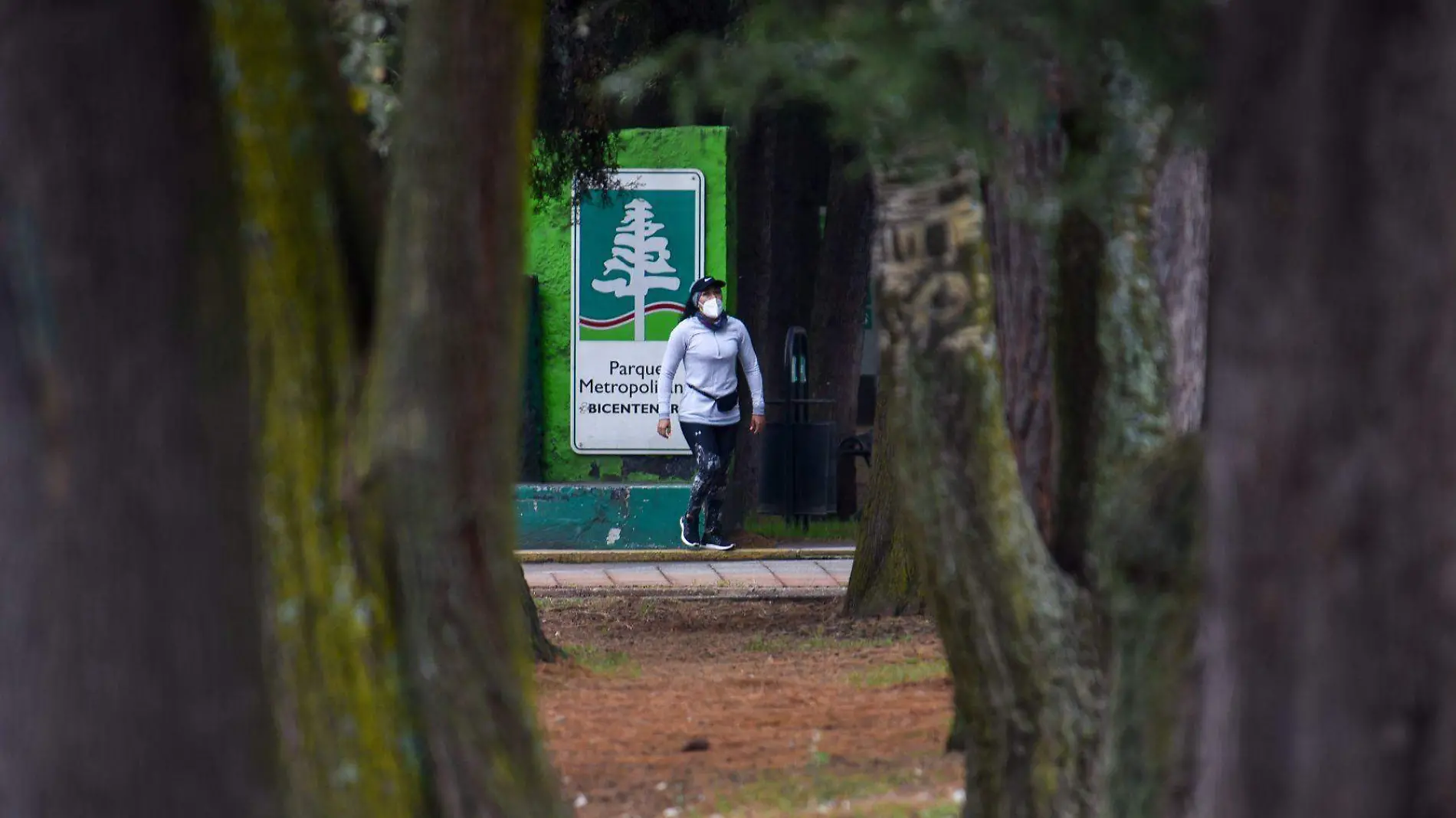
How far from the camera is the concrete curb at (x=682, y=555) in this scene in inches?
567

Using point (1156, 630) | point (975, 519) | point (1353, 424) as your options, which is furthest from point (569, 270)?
point (1353, 424)

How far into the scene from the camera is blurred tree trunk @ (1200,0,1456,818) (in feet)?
7.29

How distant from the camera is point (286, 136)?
12.3ft

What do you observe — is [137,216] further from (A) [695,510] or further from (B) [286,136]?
(A) [695,510]

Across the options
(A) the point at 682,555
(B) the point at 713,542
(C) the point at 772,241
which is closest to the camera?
(A) the point at 682,555

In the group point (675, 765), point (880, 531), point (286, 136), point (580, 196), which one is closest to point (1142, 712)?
point (286, 136)

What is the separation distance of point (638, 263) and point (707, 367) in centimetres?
153

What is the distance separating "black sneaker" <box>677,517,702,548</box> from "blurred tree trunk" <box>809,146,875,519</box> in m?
2.73

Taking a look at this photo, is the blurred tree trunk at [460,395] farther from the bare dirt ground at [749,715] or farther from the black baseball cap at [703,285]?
the black baseball cap at [703,285]

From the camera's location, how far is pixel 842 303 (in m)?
17.5

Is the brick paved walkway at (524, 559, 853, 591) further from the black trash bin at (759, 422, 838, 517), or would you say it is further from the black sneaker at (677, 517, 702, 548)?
the black trash bin at (759, 422, 838, 517)

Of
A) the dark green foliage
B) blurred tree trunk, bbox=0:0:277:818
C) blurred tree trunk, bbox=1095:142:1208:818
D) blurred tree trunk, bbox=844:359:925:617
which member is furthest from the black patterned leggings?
blurred tree trunk, bbox=1095:142:1208:818

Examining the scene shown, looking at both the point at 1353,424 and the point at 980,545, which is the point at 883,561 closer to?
the point at 980,545

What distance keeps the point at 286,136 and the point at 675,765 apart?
324cm
